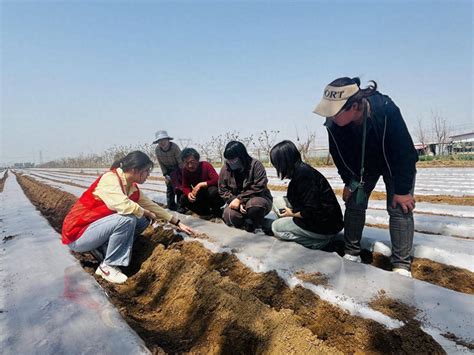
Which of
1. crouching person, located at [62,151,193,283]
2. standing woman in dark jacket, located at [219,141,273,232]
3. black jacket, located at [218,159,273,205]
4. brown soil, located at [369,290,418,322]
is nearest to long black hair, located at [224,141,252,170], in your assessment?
standing woman in dark jacket, located at [219,141,273,232]

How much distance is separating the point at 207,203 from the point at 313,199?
2.11 meters

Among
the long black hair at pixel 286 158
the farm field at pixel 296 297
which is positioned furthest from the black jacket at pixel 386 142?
the farm field at pixel 296 297

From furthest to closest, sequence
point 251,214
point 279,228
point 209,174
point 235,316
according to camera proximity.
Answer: point 209,174 < point 251,214 < point 279,228 < point 235,316

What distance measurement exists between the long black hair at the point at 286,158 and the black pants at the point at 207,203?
1.81m

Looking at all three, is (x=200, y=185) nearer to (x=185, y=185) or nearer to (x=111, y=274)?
(x=185, y=185)

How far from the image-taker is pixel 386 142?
1.93 m

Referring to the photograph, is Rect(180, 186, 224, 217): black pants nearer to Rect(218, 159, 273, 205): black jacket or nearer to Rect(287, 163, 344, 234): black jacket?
Rect(218, 159, 273, 205): black jacket

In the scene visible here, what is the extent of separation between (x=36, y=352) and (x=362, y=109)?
6.88ft

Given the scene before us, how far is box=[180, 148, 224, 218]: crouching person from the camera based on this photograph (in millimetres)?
3938

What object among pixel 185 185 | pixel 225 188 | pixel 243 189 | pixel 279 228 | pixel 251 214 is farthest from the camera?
pixel 185 185

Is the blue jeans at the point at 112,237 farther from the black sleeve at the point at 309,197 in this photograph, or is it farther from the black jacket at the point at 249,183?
the black sleeve at the point at 309,197

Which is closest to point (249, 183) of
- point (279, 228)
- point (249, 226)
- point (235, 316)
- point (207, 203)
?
point (249, 226)

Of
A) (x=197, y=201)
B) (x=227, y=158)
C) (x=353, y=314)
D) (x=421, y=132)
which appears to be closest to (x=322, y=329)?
(x=353, y=314)

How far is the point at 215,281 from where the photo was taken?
1982 mm
